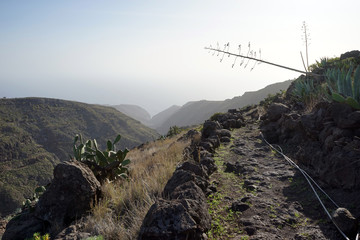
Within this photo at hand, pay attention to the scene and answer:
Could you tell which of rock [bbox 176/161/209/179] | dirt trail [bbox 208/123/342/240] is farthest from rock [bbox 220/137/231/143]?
rock [bbox 176/161/209/179]

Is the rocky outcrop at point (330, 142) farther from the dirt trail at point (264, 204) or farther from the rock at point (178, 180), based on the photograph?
the rock at point (178, 180)

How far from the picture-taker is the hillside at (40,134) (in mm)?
43716

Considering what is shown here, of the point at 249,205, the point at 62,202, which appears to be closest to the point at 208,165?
the point at 249,205

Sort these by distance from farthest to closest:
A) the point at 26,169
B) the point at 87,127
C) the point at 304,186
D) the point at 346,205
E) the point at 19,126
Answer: the point at 87,127, the point at 19,126, the point at 26,169, the point at 304,186, the point at 346,205

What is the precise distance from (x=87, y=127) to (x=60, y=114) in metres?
10.5

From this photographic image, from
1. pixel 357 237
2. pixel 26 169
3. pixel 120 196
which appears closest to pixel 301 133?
pixel 357 237

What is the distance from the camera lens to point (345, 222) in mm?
2715

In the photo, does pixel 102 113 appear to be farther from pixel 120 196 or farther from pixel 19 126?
pixel 120 196

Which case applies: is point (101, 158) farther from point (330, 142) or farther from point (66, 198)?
point (330, 142)

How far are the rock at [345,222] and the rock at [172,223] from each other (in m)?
1.52

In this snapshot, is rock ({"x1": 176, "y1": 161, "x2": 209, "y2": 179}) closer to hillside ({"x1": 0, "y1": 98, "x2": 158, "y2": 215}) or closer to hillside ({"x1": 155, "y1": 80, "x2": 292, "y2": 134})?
hillside ({"x1": 0, "y1": 98, "x2": 158, "y2": 215})

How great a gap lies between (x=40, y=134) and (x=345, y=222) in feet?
251

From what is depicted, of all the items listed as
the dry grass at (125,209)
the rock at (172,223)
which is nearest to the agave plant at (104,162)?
the dry grass at (125,209)

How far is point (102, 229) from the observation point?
11.0 ft
